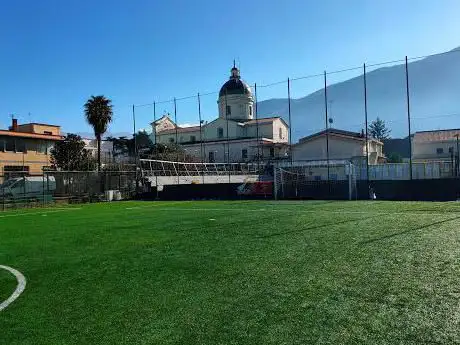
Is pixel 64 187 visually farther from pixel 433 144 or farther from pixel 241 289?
pixel 433 144

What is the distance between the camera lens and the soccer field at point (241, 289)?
4.68 metres

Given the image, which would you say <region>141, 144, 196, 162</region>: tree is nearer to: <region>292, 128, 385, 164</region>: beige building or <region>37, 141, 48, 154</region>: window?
<region>37, 141, 48, 154</region>: window

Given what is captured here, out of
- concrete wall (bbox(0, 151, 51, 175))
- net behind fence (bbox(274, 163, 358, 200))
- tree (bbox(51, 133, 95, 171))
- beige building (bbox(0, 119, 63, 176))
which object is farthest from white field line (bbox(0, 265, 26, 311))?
tree (bbox(51, 133, 95, 171))

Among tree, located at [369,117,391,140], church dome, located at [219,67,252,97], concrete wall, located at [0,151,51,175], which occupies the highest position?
church dome, located at [219,67,252,97]

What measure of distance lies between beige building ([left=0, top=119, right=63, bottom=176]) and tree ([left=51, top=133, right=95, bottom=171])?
90 cm

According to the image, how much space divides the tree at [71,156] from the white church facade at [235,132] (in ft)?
86.0

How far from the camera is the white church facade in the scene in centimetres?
7338

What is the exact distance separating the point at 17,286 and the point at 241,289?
346 cm

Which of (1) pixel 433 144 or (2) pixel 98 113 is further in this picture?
(1) pixel 433 144

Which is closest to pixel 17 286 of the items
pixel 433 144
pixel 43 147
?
pixel 43 147

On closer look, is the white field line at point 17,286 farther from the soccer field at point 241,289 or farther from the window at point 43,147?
the window at point 43,147

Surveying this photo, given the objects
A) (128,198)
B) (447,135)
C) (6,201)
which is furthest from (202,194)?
(447,135)

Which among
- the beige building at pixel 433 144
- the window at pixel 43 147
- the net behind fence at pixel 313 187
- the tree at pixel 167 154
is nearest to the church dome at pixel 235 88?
the tree at pixel 167 154

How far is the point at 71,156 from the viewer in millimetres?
47062
